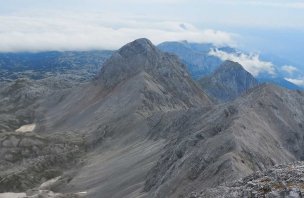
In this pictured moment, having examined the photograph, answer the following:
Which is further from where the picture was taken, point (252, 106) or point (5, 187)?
point (5, 187)

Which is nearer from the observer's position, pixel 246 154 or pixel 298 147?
pixel 246 154

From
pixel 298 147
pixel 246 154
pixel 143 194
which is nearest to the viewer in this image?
pixel 246 154

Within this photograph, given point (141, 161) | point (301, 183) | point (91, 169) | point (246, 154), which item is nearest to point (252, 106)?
point (141, 161)

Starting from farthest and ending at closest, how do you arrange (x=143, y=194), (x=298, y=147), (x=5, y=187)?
(x=5, y=187) < (x=298, y=147) < (x=143, y=194)

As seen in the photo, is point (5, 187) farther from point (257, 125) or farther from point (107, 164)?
point (257, 125)

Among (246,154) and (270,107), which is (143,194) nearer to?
(246,154)

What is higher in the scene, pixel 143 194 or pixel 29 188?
pixel 143 194

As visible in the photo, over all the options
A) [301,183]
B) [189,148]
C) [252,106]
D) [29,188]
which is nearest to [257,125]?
[252,106]

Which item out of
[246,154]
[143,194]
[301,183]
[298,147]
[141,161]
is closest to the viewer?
[301,183]

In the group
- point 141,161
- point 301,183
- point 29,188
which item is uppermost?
point 301,183
